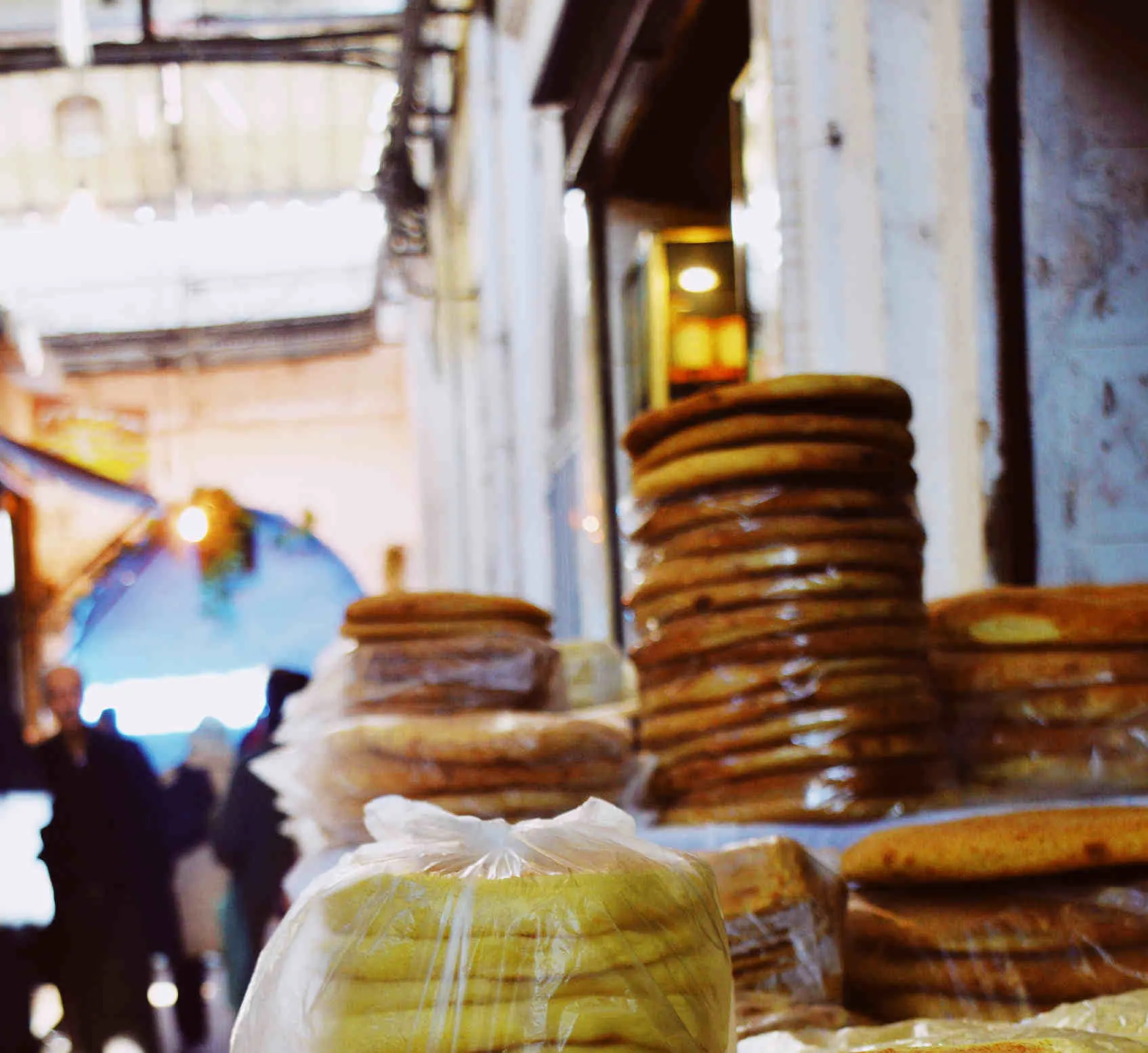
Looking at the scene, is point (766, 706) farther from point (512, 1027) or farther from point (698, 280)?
point (698, 280)

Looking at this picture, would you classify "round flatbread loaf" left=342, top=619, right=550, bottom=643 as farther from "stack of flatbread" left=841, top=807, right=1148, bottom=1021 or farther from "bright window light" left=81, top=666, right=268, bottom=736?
"bright window light" left=81, top=666, right=268, bottom=736

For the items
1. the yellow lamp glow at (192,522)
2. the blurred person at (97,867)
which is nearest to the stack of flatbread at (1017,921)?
the blurred person at (97,867)

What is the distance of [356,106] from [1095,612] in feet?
34.9

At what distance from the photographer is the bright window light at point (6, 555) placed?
12.2m

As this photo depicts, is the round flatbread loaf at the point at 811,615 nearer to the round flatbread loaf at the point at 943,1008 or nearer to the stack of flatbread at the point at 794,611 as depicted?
the stack of flatbread at the point at 794,611

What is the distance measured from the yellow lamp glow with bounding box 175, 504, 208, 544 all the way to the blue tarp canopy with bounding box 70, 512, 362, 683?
0.86 meters

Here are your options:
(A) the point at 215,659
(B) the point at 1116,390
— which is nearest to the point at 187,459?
(A) the point at 215,659

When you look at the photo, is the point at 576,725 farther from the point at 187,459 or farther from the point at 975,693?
the point at 187,459

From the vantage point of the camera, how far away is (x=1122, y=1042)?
0.87 metres

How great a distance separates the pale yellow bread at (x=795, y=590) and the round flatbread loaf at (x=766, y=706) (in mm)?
118

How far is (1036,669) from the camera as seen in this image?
75.5 inches

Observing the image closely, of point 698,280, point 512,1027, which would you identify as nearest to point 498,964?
point 512,1027

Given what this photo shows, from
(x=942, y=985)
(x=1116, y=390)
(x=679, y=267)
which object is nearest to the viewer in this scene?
(x=942, y=985)

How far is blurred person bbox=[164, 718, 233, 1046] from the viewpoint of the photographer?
21.4ft
